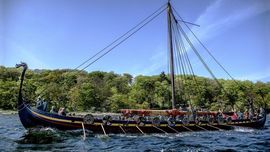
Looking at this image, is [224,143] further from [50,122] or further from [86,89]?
A: [86,89]

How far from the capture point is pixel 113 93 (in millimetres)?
142500

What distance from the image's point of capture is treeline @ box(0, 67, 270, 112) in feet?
386

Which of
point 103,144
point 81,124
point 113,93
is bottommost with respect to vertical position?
point 103,144

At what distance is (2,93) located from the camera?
388 ft

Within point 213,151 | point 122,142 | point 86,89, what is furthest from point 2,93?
point 213,151

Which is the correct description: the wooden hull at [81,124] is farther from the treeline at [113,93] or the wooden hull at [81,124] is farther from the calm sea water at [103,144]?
the treeline at [113,93]

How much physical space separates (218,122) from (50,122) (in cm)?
2250

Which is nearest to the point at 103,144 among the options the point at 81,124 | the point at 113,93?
the point at 81,124

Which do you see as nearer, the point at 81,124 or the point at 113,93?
the point at 81,124

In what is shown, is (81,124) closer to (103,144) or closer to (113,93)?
(103,144)

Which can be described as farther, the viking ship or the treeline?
the treeline

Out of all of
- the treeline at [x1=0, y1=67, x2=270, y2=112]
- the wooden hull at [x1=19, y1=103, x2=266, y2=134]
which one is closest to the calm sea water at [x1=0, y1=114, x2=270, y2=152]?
the wooden hull at [x1=19, y1=103, x2=266, y2=134]

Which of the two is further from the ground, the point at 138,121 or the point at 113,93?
the point at 113,93

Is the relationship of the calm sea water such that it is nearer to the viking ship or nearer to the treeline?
the viking ship
